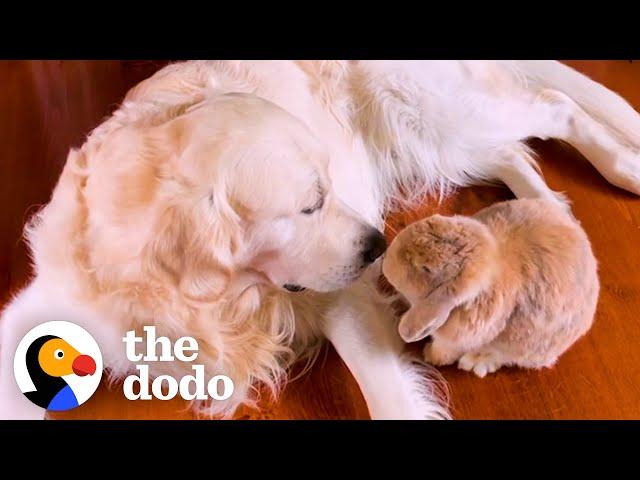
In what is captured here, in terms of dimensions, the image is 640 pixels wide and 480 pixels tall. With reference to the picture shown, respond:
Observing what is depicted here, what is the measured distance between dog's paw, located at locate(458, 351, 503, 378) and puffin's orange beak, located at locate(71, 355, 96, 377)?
72 cm

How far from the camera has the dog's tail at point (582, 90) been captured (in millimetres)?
1797

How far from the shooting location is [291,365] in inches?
60.3

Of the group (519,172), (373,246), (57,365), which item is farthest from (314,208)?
(519,172)

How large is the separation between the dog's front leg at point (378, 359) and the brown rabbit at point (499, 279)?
0.10 metres

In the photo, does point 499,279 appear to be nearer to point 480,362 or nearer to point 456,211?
point 480,362

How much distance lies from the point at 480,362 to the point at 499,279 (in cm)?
24

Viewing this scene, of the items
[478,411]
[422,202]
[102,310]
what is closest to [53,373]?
[102,310]

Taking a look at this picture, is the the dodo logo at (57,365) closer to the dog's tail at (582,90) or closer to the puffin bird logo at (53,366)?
the puffin bird logo at (53,366)

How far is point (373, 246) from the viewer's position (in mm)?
1374

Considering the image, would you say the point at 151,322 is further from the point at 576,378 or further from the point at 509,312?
the point at 576,378

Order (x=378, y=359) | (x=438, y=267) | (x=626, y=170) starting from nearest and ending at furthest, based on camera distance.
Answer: (x=438, y=267) → (x=378, y=359) → (x=626, y=170)

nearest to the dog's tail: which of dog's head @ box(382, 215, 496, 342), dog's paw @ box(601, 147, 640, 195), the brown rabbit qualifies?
dog's paw @ box(601, 147, 640, 195)

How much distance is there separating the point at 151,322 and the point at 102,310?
90 mm

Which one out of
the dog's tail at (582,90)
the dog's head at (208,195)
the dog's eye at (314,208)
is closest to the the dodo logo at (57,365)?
the dog's head at (208,195)
